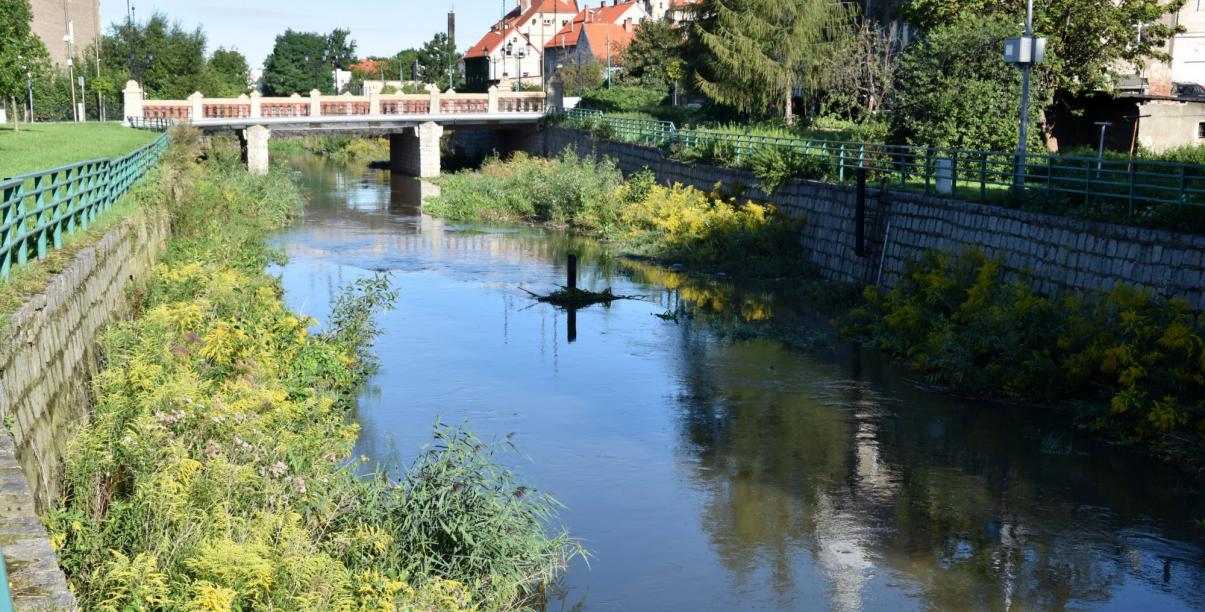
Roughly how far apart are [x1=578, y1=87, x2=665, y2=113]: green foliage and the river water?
129 ft

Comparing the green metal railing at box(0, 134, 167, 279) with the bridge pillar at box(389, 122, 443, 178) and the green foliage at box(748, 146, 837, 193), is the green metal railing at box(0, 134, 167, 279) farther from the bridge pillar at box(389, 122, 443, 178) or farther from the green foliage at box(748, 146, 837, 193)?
the bridge pillar at box(389, 122, 443, 178)

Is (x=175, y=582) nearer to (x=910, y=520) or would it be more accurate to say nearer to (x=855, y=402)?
(x=910, y=520)

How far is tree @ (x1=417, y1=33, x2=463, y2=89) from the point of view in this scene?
134m

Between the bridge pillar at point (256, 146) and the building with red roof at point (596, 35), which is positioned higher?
the building with red roof at point (596, 35)

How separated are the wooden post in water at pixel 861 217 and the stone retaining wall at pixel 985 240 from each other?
0.14m

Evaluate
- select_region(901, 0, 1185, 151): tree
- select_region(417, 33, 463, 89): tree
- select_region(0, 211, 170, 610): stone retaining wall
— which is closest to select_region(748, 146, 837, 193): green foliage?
select_region(901, 0, 1185, 151): tree

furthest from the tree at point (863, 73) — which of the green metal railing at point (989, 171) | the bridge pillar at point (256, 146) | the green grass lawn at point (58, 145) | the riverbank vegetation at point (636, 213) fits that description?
the bridge pillar at point (256, 146)

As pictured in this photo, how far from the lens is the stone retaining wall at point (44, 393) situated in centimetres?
647

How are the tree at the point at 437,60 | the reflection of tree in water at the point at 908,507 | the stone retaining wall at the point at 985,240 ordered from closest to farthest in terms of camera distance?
the reflection of tree in water at the point at 908,507 < the stone retaining wall at the point at 985,240 < the tree at the point at 437,60

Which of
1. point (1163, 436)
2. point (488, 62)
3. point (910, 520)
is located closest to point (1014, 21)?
point (1163, 436)

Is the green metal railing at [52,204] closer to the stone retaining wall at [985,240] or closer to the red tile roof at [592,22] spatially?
the stone retaining wall at [985,240]

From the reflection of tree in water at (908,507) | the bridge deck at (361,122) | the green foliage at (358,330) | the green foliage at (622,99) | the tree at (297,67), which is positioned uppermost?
the tree at (297,67)

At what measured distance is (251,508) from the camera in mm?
9594

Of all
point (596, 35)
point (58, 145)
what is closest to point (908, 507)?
point (58, 145)
